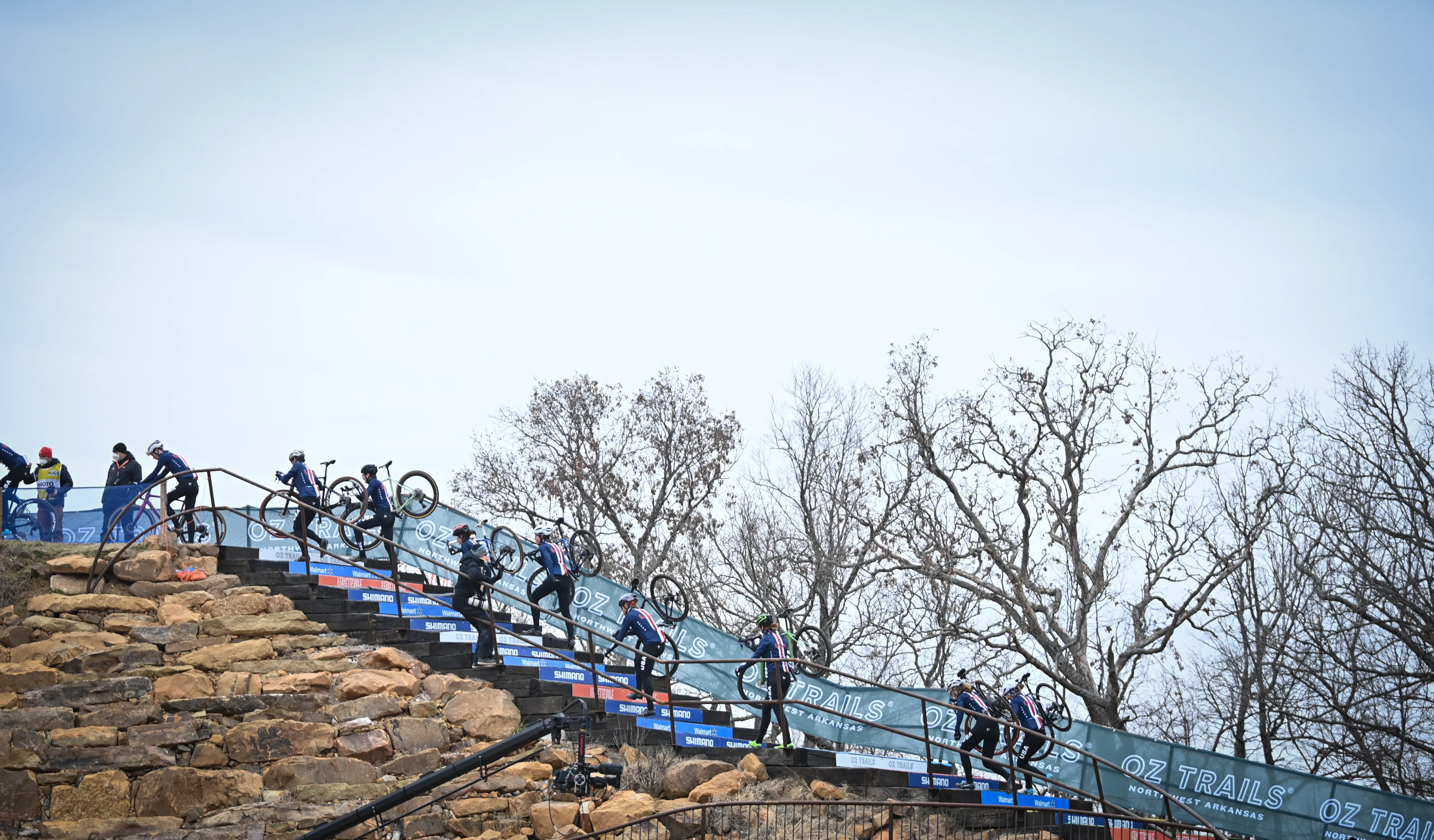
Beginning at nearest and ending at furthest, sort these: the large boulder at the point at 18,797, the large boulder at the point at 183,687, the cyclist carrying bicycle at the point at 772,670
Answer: the large boulder at the point at 18,797 → the large boulder at the point at 183,687 → the cyclist carrying bicycle at the point at 772,670

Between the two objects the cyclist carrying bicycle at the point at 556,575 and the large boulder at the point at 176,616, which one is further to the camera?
the cyclist carrying bicycle at the point at 556,575

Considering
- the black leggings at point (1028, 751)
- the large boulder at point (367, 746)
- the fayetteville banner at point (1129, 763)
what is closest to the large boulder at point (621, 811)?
the fayetteville banner at point (1129, 763)

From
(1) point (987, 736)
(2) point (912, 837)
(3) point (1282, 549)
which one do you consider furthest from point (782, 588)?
(2) point (912, 837)

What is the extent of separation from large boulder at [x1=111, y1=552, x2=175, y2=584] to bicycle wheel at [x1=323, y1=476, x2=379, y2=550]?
310cm

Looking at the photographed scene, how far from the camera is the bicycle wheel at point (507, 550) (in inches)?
814

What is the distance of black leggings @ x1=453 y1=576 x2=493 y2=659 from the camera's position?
16.9 m

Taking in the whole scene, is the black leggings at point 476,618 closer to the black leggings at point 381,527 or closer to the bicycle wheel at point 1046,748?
the black leggings at point 381,527

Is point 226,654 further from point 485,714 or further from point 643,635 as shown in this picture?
point 643,635

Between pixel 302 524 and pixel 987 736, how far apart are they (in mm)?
10097

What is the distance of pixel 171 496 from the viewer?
62.0 ft

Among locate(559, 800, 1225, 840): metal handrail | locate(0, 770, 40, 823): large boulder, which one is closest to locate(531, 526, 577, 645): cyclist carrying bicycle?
locate(559, 800, 1225, 840): metal handrail

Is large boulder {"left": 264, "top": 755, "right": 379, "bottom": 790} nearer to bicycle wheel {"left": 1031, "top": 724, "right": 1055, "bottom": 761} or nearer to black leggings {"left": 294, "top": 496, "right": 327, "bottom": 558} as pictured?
black leggings {"left": 294, "top": 496, "right": 327, "bottom": 558}

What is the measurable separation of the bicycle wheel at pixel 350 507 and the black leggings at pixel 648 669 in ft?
17.4

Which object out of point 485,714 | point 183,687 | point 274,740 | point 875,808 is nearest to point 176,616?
point 183,687
